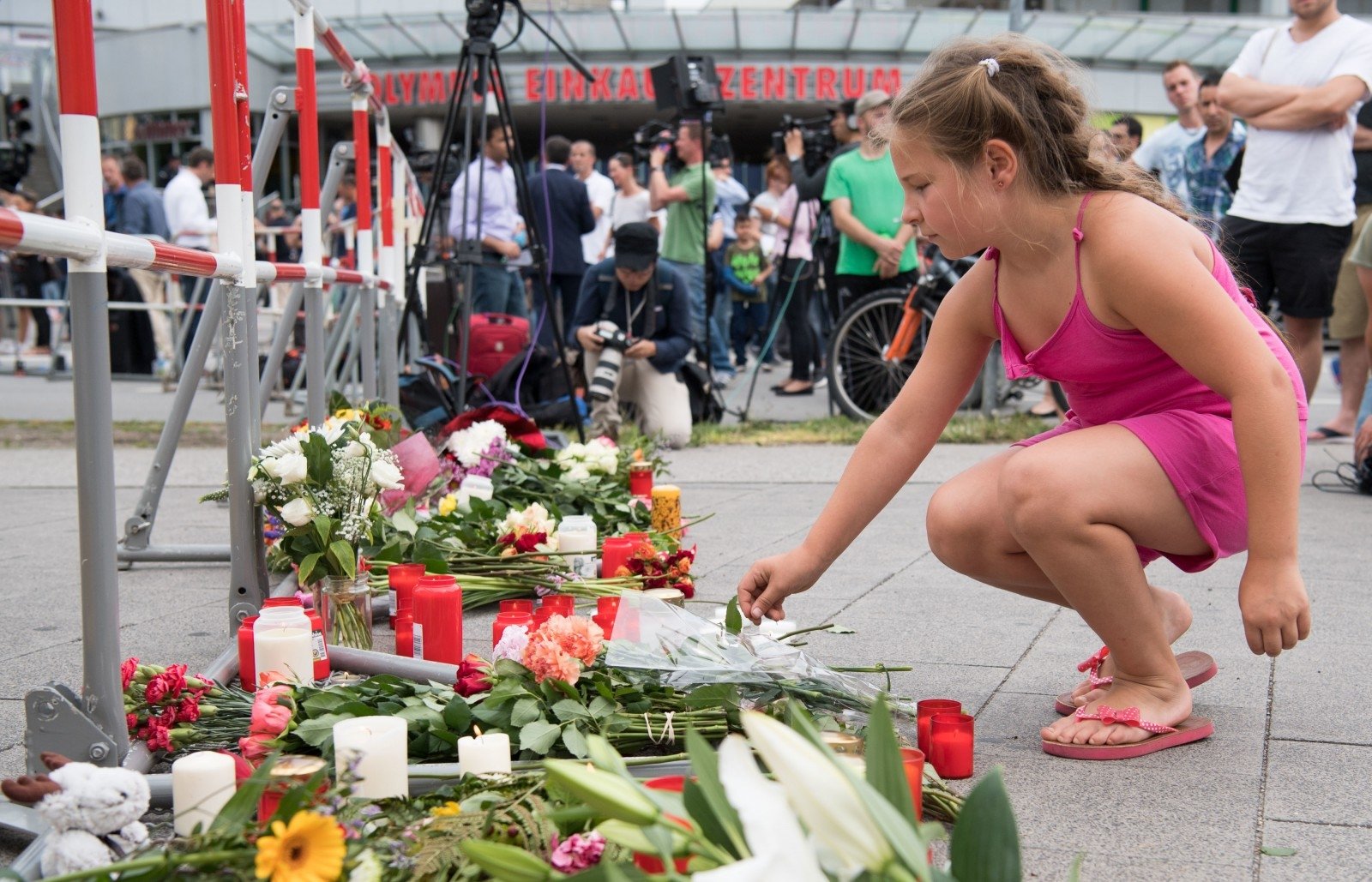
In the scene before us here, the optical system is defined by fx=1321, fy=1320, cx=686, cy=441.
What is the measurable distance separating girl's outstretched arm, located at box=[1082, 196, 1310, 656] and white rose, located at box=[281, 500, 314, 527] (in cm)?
147

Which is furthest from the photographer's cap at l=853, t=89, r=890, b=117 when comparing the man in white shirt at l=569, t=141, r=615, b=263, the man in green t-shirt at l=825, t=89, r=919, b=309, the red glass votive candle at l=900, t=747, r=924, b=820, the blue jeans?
the red glass votive candle at l=900, t=747, r=924, b=820

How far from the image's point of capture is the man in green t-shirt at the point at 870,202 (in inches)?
268

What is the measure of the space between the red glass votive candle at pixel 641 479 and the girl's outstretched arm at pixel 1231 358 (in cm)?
226

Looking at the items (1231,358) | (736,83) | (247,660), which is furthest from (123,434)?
(736,83)

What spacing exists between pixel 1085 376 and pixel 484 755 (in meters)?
1.19

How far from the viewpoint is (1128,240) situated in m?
2.04

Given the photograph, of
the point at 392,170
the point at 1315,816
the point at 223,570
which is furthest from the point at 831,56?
the point at 1315,816

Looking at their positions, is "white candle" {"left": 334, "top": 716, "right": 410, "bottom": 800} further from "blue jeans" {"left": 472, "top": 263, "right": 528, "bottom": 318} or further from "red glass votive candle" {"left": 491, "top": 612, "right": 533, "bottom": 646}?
"blue jeans" {"left": 472, "top": 263, "right": 528, "bottom": 318}

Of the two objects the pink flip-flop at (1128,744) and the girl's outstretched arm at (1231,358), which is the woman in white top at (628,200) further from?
the pink flip-flop at (1128,744)

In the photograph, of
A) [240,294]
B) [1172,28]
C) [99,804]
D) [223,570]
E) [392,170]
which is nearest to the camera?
[99,804]

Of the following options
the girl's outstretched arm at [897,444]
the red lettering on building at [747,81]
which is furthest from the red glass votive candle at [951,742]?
the red lettering on building at [747,81]

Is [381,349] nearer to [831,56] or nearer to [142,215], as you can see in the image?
[142,215]

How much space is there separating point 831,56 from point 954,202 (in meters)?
19.5

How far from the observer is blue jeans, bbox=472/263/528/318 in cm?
776
